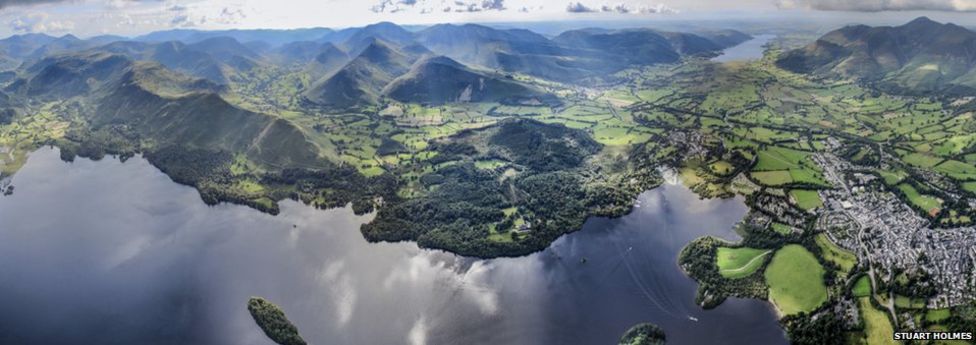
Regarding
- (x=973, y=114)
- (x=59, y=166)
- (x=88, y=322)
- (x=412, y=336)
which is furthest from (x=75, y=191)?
(x=973, y=114)

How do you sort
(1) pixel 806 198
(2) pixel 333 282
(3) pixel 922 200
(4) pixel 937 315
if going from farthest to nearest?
(1) pixel 806 198 → (3) pixel 922 200 → (2) pixel 333 282 → (4) pixel 937 315

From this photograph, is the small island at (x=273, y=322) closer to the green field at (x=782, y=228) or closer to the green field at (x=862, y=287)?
the green field at (x=862, y=287)

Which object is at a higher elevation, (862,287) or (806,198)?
(806,198)

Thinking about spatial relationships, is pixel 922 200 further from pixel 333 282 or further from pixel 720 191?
pixel 333 282

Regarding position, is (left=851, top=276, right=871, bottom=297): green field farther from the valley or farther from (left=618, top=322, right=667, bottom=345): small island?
(left=618, top=322, right=667, bottom=345): small island

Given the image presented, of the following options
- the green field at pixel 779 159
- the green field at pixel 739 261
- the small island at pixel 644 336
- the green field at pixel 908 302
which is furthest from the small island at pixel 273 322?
the green field at pixel 779 159

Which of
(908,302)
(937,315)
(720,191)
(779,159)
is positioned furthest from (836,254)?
(779,159)

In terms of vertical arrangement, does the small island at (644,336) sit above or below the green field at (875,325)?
below
